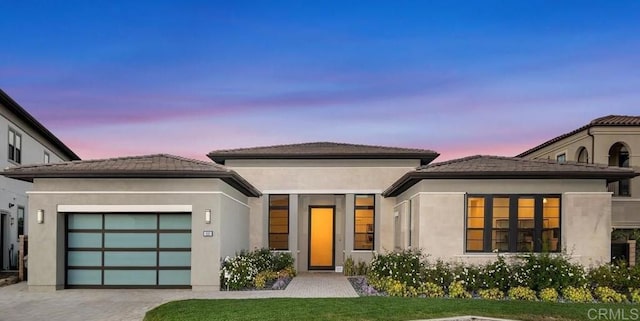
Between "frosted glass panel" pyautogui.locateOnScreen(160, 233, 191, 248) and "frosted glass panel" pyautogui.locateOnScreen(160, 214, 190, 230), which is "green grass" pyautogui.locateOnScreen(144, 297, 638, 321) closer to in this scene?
"frosted glass panel" pyautogui.locateOnScreen(160, 233, 191, 248)

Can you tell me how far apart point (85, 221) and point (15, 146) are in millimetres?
8938

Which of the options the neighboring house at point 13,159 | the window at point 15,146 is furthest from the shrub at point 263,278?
the window at point 15,146

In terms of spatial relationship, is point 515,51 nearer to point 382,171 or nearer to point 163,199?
point 382,171

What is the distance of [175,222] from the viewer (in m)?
15.0

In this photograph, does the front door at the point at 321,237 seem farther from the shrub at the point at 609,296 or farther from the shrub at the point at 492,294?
the shrub at the point at 609,296

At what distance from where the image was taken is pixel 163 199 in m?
14.6

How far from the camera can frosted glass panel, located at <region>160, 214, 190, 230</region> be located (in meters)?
14.9

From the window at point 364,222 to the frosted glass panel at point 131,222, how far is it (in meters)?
7.81

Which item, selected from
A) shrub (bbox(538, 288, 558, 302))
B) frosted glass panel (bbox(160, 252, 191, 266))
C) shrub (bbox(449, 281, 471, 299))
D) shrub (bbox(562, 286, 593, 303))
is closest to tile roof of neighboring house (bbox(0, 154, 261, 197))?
frosted glass panel (bbox(160, 252, 191, 266))

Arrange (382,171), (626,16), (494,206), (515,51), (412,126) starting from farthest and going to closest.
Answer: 1. (412,126)
2. (382,171)
3. (515,51)
4. (626,16)
5. (494,206)

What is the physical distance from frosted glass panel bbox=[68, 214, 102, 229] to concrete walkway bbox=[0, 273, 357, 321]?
176 cm

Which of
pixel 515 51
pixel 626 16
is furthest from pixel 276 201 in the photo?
pixel 626 16

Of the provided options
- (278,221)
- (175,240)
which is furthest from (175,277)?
(278,221)

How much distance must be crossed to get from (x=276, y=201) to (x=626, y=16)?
1277cm
